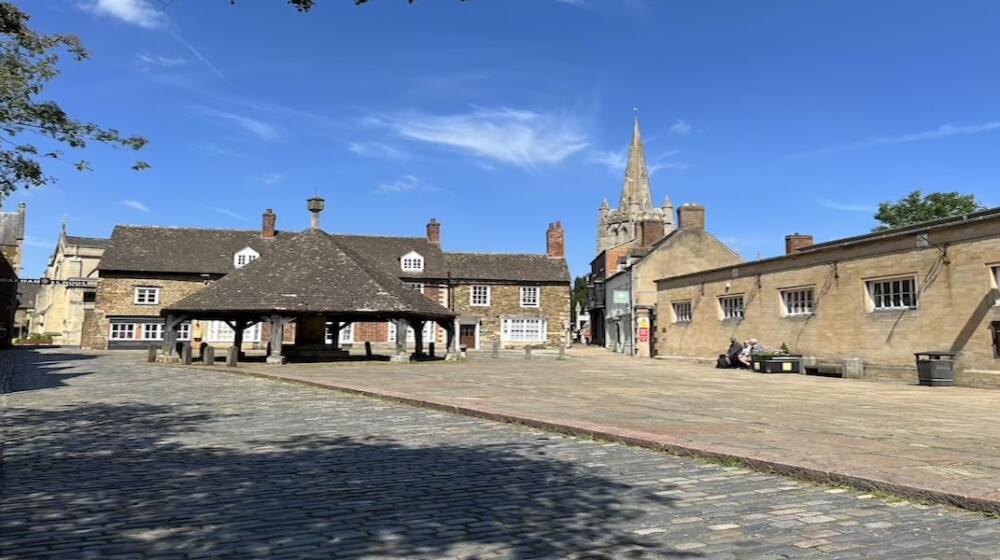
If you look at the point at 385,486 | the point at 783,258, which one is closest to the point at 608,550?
the point at 385,486

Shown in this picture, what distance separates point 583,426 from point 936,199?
50406 mm

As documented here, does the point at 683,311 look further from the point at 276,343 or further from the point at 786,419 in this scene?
the point at 786,419

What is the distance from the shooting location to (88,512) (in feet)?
14.5

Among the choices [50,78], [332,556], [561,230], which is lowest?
[332,556]

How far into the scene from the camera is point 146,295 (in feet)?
136

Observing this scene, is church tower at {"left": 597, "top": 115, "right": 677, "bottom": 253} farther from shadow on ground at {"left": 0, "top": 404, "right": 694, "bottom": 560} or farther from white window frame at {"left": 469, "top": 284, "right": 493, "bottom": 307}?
shadow on ground at {"left": 0, "top": 404, "right": 694, "bottom": 560}

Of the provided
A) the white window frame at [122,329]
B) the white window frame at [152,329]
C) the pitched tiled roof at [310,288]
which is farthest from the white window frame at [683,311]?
the white window frame at [122,329]

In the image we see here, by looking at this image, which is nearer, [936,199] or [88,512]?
[88,512]

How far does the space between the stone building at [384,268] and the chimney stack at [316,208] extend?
11598 mm

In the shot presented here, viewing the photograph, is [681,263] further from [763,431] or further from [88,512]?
[88,512]

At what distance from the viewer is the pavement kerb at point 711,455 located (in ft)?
15.1

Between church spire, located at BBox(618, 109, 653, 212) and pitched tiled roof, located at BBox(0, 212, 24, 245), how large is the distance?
70184 mm

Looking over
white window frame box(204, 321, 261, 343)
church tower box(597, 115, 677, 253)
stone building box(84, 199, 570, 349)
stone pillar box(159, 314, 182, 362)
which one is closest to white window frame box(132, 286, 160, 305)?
stone building box(84, 199, 570, 349)

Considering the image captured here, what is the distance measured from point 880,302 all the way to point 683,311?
11.4 m
